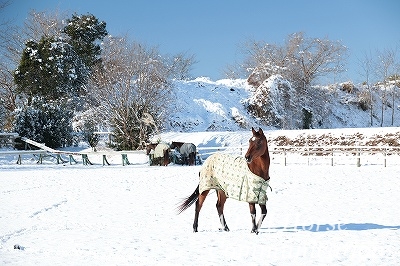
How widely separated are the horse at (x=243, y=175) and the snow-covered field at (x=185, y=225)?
45 centimetres

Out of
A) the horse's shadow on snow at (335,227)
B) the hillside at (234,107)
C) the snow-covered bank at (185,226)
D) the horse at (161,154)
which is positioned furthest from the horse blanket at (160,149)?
the horse's shadow on snow at (335,227)

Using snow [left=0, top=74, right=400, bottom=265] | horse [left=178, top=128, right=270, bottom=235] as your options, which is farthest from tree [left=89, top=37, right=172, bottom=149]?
horse [left=178, top=128, right=270, bottom=235]

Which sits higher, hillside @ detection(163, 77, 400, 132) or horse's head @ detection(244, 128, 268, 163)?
hillside @ detection(163, 77, 400, 132)

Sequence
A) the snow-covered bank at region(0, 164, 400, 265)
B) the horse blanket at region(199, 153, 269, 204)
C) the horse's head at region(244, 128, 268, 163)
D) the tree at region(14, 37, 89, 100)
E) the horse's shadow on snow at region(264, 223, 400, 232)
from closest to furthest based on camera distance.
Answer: the snow-covered bank at region(0, 164, 400, 265)
the horse's head at region(244, 128, 268, 163)
the horse blanket at region(199, 153, 269, 204)
the horse's shadow on snow at region(264, 223, 400, 232)
the tree at region(14, 37, 89, 100)

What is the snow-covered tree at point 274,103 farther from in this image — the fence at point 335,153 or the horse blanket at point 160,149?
the horse blanket at point 160,149

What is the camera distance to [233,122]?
32.9 m

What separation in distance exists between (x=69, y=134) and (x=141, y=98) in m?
4.73

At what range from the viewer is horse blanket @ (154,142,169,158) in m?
19.3

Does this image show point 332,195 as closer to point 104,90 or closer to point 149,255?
point 149,255

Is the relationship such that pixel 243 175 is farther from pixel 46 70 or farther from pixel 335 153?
pixel 46 70

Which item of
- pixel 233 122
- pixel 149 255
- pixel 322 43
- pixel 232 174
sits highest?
pixel 322 43

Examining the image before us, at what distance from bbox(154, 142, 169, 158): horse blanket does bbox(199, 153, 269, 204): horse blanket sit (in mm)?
12809

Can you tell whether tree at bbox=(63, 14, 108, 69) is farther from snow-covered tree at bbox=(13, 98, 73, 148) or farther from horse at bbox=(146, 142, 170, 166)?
horse at bbox=(146, 142, 170, 166)

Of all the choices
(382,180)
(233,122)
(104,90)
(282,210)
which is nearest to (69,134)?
(104,90)
